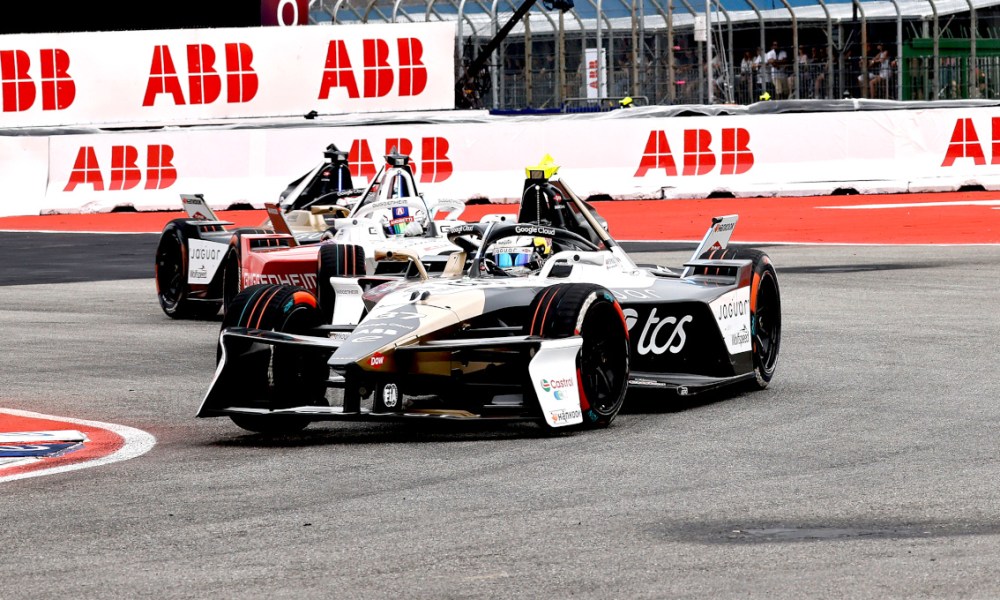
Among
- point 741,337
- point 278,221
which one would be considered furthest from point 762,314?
point 278,221

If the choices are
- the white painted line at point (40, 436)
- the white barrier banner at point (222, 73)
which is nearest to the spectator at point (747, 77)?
the white barrier banner at point (222, 73)

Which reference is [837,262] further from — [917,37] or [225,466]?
[917,37]

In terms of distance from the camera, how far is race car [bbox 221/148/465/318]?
14453 millimetres

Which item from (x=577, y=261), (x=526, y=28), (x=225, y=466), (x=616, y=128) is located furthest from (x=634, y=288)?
(x=526, y=28)

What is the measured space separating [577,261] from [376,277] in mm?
1663

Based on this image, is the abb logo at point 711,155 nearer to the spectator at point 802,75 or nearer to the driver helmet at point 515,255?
the spectator at point 802,75

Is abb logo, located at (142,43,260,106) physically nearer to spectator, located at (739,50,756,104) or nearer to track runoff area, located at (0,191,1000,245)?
track runoff area, located at (0,191,1000,245)

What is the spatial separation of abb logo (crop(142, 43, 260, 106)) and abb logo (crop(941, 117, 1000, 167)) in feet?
41.3

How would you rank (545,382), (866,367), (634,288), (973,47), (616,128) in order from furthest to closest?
(973,47) → (616,128) → (866,367) → (634,288) → (545,382)

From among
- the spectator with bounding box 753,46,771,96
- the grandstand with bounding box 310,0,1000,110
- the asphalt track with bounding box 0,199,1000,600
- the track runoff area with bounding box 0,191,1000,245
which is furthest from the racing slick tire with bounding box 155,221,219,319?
the spectator with bounding box 753,46,771,96

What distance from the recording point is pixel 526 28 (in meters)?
37.6

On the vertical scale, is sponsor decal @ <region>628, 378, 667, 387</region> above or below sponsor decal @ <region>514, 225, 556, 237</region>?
below

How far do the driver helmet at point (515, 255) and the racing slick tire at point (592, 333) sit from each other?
3.72 ft

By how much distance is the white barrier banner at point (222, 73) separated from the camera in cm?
3183
